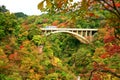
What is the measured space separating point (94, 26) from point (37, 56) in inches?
618

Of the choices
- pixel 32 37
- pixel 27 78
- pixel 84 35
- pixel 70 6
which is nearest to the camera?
pixel 70 6

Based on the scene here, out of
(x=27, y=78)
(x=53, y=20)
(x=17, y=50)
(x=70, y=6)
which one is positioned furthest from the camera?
(x=53, y=20)

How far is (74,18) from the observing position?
4.61 meters

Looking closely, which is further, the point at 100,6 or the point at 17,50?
the point at 17,50

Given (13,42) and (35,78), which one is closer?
(35,78)

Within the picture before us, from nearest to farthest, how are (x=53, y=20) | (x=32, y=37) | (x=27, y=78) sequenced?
(x=27, y=78), (x=32, y=37), (x=53, y=20)

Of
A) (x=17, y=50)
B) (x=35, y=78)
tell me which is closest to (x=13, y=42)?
(x=17, y=50)

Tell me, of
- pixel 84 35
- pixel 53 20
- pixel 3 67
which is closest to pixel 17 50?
pixel 3 67

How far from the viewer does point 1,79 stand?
44.2 ft

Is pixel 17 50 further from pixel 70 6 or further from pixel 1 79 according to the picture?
pixel 70 6

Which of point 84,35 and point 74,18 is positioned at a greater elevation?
point 74,18

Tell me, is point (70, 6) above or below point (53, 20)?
above

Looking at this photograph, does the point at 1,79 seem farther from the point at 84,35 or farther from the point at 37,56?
the point at 84,35

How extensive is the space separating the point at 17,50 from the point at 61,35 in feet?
53.0
